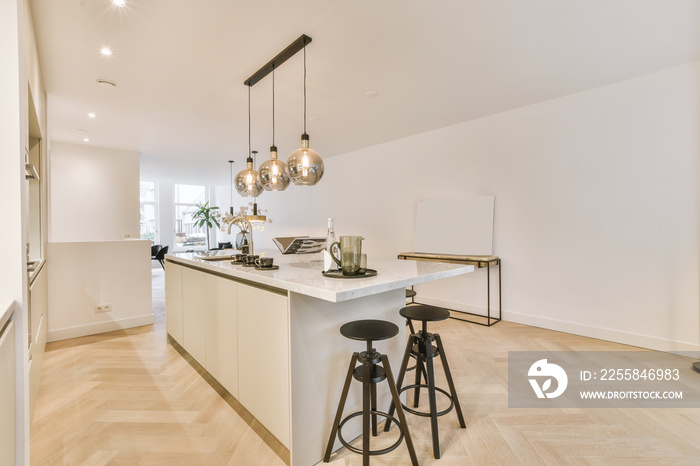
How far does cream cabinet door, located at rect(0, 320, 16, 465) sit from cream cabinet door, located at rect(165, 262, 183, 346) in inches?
70.4

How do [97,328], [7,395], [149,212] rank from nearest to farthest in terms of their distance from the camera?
[7,395]
[97,328]
[149,212]

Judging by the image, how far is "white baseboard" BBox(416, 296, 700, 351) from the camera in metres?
2.91

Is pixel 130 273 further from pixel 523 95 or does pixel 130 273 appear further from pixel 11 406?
pixel 523 95

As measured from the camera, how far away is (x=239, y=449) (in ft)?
5.51

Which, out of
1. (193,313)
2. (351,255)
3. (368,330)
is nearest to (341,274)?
(351,255)

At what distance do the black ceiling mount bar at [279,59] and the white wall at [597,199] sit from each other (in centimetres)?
271

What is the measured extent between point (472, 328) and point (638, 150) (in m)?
2.45

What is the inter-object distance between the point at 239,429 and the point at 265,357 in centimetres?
55

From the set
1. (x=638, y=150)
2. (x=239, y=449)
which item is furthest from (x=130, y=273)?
(x=638, y=150)

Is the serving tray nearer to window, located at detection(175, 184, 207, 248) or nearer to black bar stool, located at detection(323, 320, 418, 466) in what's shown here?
black bar stool, located at detection(323, 320, 418, 466)

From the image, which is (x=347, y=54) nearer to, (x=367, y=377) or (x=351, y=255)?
(x=351, y=255)

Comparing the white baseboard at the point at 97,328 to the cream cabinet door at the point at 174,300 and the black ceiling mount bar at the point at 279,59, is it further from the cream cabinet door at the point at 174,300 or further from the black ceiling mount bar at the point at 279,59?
the black ceiling mount bar at the point at 279,59

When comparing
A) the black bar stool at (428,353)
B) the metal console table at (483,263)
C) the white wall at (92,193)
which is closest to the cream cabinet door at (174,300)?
the black bar stool at (428,353)

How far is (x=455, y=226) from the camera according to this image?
14.3ft
